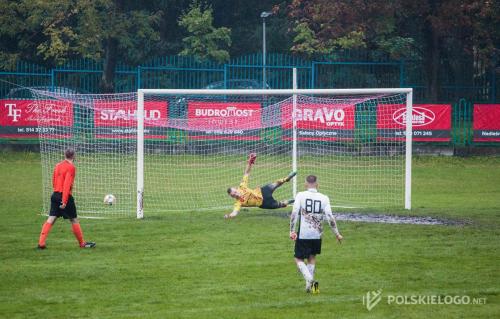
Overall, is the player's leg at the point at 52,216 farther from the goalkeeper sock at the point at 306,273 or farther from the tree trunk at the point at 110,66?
the tree trunk at the point at 110,66

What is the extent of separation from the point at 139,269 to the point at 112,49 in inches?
1150

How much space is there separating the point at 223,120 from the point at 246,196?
453 inches

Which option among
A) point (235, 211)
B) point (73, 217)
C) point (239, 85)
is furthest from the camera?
point (239, 85)

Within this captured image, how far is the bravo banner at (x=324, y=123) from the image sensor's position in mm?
29656

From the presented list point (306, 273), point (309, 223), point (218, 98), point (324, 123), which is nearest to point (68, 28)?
point (218, 98)

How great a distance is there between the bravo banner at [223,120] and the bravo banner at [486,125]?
27.9 feet

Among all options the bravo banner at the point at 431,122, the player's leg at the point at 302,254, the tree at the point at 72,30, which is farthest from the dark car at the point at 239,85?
the player's leg at the point at 302,254

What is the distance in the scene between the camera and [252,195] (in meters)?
21.7

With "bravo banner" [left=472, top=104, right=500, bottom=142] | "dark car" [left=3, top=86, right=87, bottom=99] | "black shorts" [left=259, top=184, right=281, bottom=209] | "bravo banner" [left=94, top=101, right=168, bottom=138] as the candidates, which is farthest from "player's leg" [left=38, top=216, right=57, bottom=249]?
"bravo banner" [left=472, top=104, right=500, bottom=142]

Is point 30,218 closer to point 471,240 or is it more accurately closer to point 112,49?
Result: point 471,240

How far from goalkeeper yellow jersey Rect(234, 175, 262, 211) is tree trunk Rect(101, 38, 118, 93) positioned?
18740 millimetres

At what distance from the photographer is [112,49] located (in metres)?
43.7

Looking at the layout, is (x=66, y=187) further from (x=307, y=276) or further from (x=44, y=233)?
(x=307, y=276)

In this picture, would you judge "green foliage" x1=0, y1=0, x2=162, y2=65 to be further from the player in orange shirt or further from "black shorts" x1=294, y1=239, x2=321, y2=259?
"black shorts" x1=294, y1=239, x2=321, y2=259
